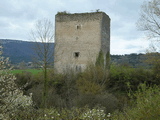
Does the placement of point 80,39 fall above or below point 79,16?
below

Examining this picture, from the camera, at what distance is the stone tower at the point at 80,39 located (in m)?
20.6

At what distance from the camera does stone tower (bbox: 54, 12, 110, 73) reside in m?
20.6

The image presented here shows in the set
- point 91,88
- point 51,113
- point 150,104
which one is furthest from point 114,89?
point 150,104

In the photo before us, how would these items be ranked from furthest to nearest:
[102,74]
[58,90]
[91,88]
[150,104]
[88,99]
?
1. [58,90]
2. [102,74]
3. [91,88]
4. [88,99]
5. [150,104]

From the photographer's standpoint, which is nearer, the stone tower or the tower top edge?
the stone tower

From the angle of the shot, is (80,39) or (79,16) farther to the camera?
(79,16)

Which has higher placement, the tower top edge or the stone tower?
the tower top edge

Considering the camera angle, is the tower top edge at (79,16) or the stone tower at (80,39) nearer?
the stone tower at (80,39)

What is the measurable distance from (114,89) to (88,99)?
4.99m

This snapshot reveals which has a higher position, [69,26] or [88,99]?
[69,26]

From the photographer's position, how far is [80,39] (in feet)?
68.8

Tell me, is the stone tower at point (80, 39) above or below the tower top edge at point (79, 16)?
below

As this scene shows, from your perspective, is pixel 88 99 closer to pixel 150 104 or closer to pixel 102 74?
pixel 102 74

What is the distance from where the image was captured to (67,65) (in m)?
21.4
